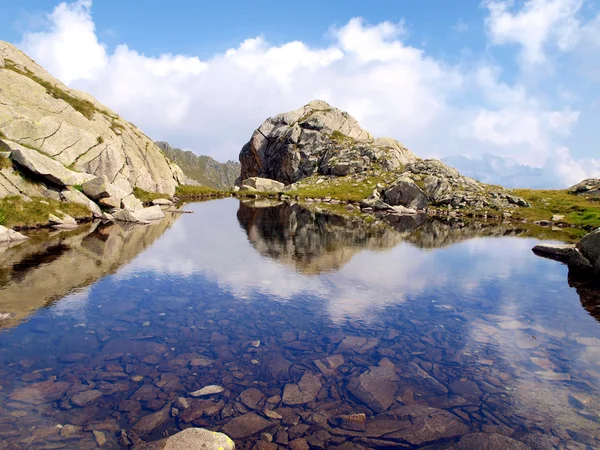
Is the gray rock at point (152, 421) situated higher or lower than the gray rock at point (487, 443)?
lower

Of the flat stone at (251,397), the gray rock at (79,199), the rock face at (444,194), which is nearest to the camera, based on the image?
the flat stone at (251,397)

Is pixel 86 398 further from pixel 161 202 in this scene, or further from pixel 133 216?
pixel 161 202

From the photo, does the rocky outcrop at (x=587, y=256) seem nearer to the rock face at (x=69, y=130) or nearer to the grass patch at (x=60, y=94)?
the rock face at (x=69, y=130)

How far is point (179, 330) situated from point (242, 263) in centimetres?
1433

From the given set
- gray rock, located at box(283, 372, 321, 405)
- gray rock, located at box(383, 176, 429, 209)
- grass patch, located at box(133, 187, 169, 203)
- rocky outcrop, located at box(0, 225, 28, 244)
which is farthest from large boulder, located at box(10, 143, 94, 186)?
gray rock, located at box(383, 176, 429, 209)

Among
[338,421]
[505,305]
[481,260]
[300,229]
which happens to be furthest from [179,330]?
[300,229]

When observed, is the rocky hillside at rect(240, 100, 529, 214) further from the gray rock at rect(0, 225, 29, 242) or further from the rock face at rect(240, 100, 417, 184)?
the gray rock at rect(0, 225, 29, 242)

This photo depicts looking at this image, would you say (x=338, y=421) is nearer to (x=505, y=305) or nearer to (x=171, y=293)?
(x=171, y=293)

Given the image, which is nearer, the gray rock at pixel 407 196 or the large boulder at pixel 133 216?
the large boulder at pixel 133 216

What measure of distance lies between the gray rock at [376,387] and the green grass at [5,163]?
4616 centimetres

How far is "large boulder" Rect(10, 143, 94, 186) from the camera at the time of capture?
4169cm

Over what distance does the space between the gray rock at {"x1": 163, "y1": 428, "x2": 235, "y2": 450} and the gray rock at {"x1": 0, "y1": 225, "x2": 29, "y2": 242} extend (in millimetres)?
34532

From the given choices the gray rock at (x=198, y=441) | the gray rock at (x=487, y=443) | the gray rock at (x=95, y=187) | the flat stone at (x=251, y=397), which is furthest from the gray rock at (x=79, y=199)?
the gray rock at (x=487, y=443)

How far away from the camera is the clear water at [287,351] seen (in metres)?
11.3
